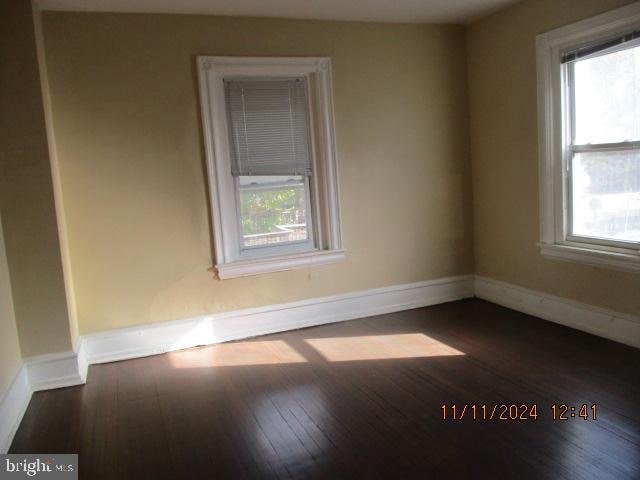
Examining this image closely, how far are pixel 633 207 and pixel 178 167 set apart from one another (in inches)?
123

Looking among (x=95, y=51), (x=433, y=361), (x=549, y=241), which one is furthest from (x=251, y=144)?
(x=549, y=241)

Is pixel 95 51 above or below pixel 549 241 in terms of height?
above

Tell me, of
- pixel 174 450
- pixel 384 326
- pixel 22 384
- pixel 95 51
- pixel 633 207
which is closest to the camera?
pixel 174 450

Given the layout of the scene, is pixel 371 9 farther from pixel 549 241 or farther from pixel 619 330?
pixel 619 330

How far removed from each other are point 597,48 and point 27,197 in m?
3.75

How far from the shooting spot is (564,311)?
4.14m

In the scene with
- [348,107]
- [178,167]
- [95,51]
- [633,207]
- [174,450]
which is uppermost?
[95,51]

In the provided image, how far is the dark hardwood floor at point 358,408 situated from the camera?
244 centimetres

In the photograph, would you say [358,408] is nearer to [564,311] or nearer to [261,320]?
[261,320]

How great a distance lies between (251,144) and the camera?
431 cm

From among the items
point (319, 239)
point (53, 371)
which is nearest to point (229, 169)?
point (319, 239)

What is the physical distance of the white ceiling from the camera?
3.71 meters

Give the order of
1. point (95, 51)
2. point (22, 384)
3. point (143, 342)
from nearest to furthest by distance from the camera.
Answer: point (22, 384) < point (95, 51) < point (143, 342)

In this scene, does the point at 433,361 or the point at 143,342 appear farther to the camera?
the point at 143,342
